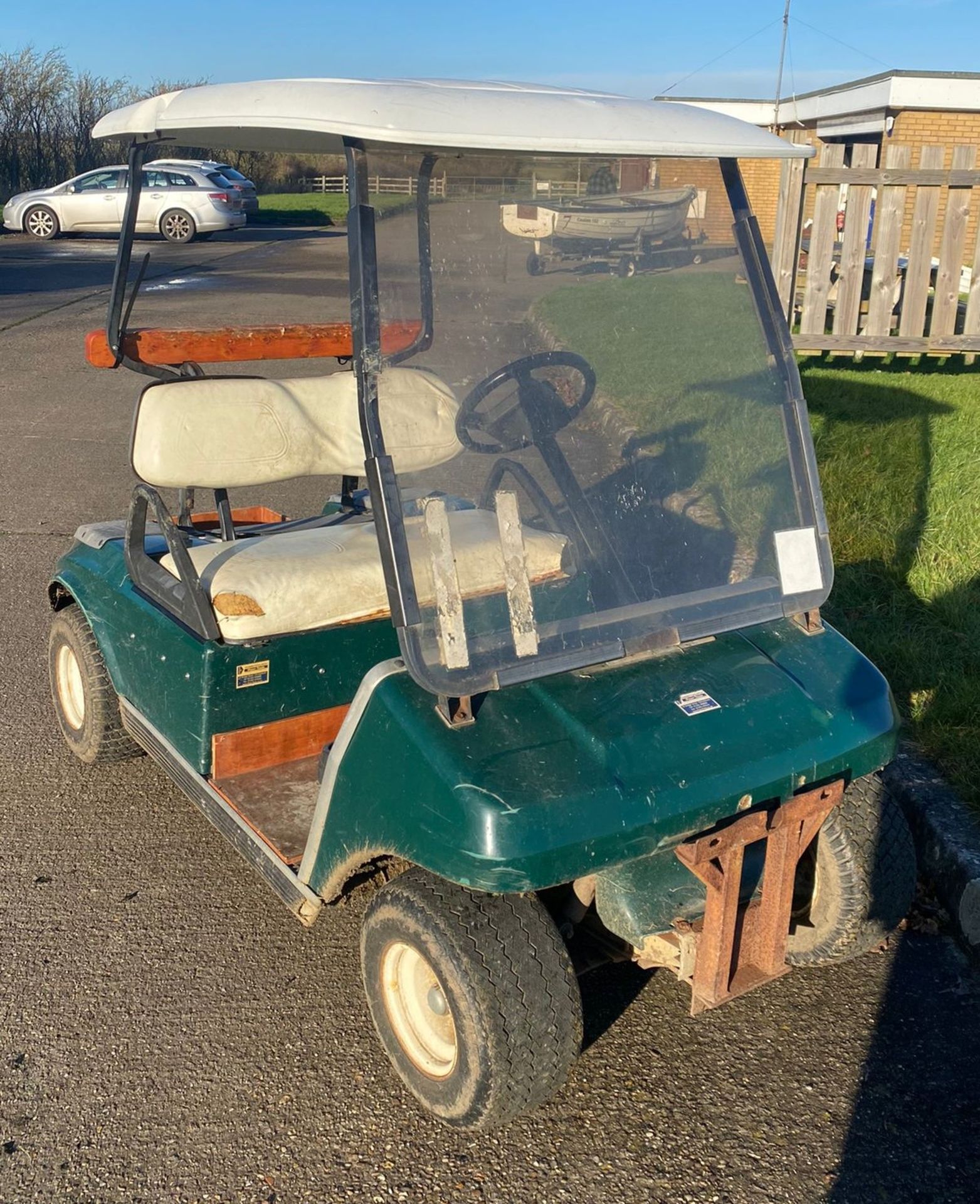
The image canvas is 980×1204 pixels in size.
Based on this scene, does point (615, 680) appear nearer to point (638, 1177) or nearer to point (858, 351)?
point (638, 1177)

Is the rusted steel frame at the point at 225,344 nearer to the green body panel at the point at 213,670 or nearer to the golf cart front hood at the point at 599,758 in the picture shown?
the green body panel at the point at 213,670

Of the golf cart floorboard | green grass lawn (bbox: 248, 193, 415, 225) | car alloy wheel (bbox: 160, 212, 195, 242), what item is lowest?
green grass lawn (bbox: 248, 193, 415, 225)

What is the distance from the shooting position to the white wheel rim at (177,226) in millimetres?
22062

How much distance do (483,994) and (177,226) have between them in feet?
73.1

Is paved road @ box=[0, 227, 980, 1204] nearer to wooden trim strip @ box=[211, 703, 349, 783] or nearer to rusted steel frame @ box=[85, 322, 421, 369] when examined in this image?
wooden trim strip @ box=[211, 703, 349, 783]

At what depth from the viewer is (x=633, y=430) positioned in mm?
2531

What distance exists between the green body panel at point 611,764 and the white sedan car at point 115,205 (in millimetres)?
20926

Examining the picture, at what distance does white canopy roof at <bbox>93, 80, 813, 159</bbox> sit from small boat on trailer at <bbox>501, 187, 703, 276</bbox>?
164 millimetres

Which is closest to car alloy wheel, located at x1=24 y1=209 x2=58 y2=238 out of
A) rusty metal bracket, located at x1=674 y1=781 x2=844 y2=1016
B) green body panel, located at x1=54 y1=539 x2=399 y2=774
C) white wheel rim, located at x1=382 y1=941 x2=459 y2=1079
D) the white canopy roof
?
green body panel, located at x1=54 y1=539 x2=399 y2=774

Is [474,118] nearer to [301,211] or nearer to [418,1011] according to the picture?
[418,1011]

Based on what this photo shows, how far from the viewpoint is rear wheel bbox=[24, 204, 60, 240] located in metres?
21.8

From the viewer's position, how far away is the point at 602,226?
2.40 meters

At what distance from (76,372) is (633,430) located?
8555mm

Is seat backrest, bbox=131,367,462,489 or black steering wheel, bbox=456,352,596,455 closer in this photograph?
black steering wheel, bbox=456,352,596,455
